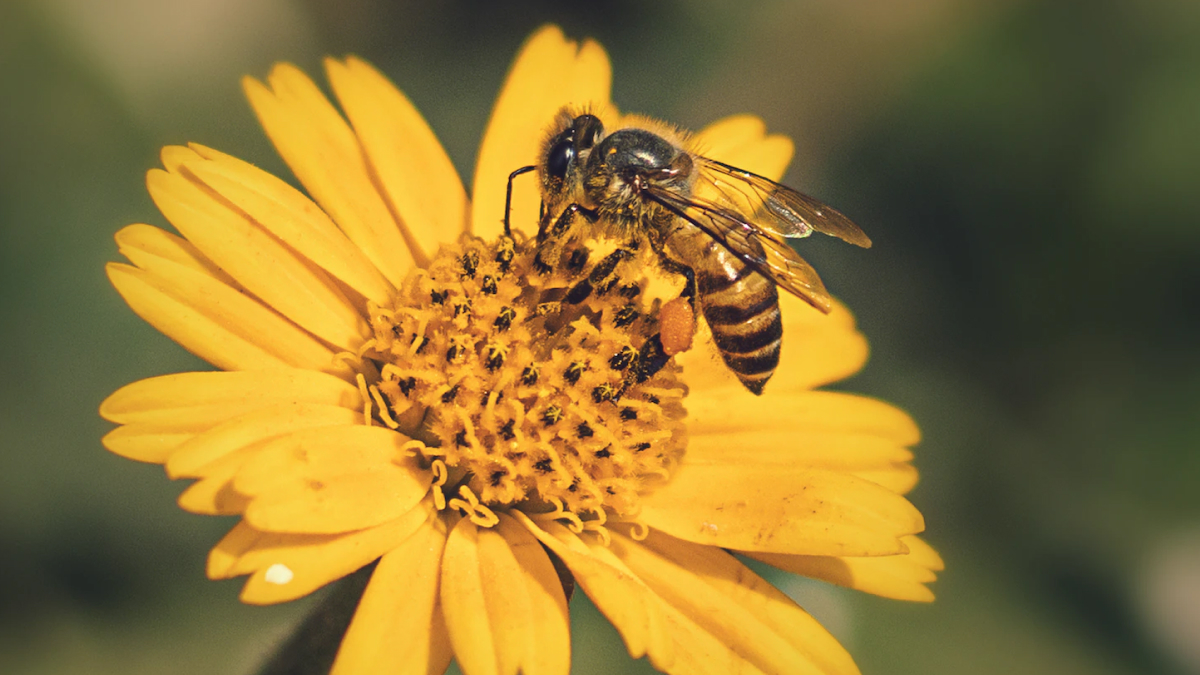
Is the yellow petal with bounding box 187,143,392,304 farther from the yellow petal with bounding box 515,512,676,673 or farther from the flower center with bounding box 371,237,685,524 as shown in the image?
the yellow petal with bounding box 515,512,676,673

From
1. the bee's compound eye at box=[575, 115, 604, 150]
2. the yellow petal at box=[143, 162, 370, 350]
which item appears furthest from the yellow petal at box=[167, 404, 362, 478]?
the bee's compound eye at box=[575, 115, 604, 150]

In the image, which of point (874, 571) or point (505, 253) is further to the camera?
point (505, 253)

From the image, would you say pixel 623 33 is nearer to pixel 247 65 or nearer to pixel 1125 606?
pixel 247 65

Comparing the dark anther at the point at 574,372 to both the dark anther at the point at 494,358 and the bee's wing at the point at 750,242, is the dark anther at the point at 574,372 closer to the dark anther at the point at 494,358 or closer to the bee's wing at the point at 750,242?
the dark anther at the point at 494,358

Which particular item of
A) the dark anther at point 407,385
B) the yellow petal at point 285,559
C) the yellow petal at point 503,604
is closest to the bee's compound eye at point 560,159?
the dark anther at point 407,385

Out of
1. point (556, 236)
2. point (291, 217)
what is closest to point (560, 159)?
point (556, 236)

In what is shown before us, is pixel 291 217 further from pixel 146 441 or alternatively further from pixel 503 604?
pixel 503 604
